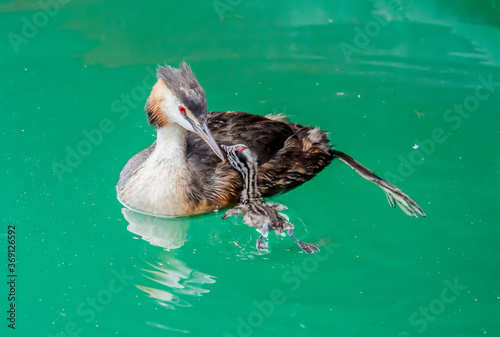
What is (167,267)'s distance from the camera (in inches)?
178

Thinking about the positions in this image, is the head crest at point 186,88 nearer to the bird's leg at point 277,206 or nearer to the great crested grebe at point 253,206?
the great crested grebe at point 253,206

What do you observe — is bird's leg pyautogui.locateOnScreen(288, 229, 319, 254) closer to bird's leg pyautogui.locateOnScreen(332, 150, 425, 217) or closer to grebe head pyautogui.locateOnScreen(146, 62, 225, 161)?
grebe head pyautogui.locateOnScreen(146, 62, 225, 161)

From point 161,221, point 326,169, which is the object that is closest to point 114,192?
point 161,221

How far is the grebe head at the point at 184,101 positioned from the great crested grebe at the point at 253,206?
142mm

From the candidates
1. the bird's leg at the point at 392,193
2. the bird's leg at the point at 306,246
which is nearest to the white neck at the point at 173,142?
the bird's leg at the point at 306,246

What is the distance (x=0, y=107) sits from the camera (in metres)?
6.21

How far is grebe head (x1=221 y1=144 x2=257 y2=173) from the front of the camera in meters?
4.79

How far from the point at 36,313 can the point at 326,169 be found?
2.37m

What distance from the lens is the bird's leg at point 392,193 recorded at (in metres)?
5.00

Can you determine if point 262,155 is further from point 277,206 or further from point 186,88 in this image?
point 186,88

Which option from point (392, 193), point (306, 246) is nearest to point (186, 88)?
point (306, 246)

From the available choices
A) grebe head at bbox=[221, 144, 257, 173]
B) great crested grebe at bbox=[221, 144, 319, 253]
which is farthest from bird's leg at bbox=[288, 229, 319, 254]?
grebe head at bbox=[221, 144, 257, 173]

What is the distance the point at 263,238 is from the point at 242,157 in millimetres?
564

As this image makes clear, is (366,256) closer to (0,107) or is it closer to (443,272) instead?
(443,272)
